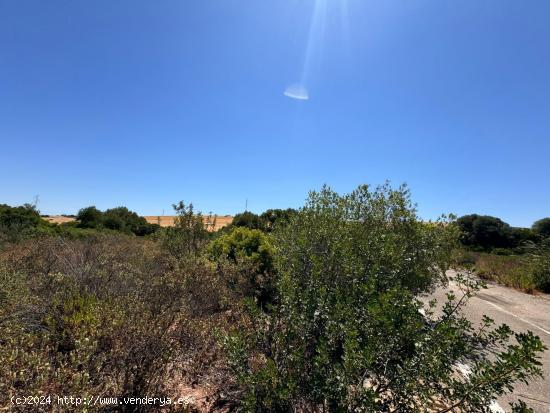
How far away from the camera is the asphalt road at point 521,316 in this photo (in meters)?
4.30

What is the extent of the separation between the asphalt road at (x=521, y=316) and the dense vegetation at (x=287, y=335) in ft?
2.61

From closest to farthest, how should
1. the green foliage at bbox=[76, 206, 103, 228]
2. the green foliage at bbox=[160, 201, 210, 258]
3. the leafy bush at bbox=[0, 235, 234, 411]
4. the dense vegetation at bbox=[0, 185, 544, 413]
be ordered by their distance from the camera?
the dense vegetation at bbox=[0, 185, 544, 413]
the leafy bush at bbox=[0, 235, 234, 411]
the green foliage at bbox=[160, 201, 210, 258]
the green foliage at bbox=[76, 206, 103, 228]

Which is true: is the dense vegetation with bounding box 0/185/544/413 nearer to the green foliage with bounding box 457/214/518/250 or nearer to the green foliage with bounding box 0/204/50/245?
the green foliage with bounding box 0/204/50/245

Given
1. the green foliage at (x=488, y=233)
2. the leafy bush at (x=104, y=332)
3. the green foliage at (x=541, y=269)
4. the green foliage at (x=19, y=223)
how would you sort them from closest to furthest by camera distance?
1. the leafy bush at (x=104, y=332)
2. the green foliage at (x=541, y=269)
3. the green foliage at (x=19, y=223)
4. the green foliage at (x=488, y=233)

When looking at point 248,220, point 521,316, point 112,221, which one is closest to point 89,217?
point 112,221

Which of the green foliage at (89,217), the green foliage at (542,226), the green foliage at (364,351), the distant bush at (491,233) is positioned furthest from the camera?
the distant bush at (491,233)

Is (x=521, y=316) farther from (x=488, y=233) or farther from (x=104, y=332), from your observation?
(x=488, y=233)

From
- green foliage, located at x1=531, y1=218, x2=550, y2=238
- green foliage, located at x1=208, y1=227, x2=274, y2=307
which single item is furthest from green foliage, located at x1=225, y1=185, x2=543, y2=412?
green foliage, located at x1=531, y1=218, x2=550, y2=238

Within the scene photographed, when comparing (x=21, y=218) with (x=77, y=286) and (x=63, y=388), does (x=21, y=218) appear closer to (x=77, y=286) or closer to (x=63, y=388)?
(x=77, y=286)

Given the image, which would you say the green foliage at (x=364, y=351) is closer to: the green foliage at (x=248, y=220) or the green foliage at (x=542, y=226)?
the green foliage at (x=248, y=220)

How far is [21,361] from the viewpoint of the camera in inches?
104

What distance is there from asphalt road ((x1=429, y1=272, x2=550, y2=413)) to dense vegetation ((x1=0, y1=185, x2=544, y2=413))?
0.80 metres

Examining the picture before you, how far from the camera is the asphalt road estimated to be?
430cm

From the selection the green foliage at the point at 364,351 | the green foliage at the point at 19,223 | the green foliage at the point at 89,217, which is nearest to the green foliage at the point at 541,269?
the green foliage at the point at 364,351
